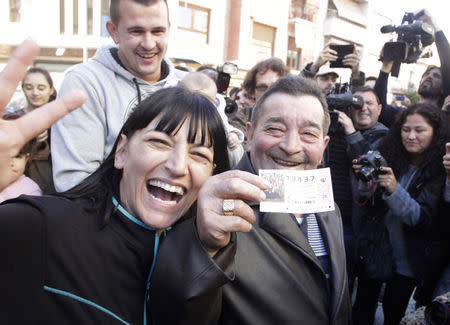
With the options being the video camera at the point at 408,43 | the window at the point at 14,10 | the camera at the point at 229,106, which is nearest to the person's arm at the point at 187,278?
the camera at the point at 229,106

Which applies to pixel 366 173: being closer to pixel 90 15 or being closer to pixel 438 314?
pixel 438 314

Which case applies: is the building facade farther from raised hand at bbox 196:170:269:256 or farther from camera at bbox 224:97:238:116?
raised hand at bbox 196:170:269:256

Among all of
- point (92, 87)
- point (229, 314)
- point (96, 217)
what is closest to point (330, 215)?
point (229, 314)

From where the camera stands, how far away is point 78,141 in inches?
69.1

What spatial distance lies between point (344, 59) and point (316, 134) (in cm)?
237

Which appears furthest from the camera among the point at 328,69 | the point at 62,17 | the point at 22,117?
the point at 62,17

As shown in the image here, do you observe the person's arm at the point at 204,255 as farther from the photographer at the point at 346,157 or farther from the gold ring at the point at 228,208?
the photographer at the point at 346,157

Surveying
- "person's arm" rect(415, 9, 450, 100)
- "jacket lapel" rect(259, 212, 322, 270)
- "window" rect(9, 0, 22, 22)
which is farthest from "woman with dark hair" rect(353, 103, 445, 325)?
"window" rect(9, 0, 22, 22)

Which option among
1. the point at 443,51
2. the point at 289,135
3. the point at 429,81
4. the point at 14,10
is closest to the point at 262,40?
the point at 14,10

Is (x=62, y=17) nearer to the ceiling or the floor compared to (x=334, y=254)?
nearer to the ceiling

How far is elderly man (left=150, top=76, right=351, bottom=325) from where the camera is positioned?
1032 mm

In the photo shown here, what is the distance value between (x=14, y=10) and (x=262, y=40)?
12.3 m

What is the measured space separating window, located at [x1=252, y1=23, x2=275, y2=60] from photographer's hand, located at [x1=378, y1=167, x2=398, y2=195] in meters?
16.7

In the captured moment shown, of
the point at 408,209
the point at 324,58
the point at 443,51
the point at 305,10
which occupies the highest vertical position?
the point at 305,10
